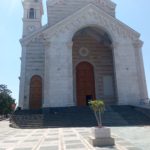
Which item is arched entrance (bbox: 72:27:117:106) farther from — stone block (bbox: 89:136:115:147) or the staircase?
stone block (bbox: 89:136:115:147)

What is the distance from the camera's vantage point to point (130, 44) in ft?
79.2

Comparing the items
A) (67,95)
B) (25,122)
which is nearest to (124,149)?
(25,122)

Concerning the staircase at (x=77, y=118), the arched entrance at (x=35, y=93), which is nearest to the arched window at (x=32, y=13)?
the arched entrance at (x=35, y=93)

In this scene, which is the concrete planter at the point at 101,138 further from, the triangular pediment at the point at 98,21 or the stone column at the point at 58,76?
the triangular pediment at the point at 98,21

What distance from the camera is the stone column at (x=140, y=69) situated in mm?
22464

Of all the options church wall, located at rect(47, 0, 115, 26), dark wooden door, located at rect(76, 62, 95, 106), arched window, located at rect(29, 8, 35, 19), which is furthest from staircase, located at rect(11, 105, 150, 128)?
arched window, located at rect(29, 8, 35, 19)

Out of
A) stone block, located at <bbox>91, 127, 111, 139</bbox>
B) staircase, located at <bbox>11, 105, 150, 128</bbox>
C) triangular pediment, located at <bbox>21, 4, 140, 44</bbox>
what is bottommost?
stone block, located at <bbox>91, 127, 111, 139</bbox>

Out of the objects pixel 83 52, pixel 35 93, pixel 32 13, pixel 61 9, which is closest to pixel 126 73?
pixel 83 52

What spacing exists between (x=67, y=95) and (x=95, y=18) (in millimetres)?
10201

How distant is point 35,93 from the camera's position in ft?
83.4

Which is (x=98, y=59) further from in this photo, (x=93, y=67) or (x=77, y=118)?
(x=77, y=118)

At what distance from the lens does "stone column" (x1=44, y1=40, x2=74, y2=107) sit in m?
21.3

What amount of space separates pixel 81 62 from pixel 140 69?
298 inches

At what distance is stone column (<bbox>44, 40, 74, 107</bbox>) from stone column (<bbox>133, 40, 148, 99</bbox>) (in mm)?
7845
